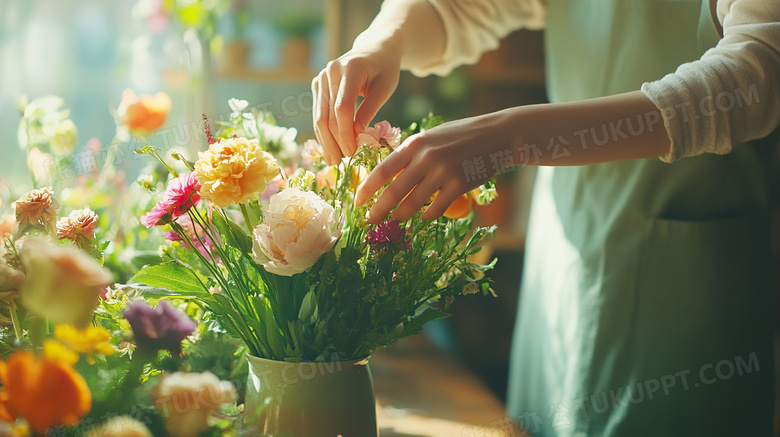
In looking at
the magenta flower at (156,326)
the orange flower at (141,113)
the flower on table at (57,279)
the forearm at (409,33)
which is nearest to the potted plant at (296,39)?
the orange flower at (141,113)

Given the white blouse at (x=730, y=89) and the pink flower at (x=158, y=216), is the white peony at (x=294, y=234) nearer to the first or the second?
the pink flower at (x=158, y=216)

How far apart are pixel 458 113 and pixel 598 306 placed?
4.01 feet

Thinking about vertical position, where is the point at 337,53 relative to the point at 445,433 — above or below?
above

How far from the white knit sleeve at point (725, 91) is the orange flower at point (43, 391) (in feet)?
1.56

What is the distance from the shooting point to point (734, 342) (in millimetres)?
758

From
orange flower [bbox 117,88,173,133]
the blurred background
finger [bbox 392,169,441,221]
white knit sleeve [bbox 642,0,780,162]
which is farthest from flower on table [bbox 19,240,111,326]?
the blurred background

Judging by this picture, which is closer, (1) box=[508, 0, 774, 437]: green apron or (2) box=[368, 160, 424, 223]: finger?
(2) box=[368, 160, 424, 223]: finger

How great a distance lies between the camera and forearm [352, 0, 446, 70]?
0.67 metres

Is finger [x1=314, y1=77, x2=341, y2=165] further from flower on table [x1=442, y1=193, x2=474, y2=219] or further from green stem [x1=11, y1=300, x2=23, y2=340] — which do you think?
green stem [x1=11, y1=300, x2=23, y2=340]

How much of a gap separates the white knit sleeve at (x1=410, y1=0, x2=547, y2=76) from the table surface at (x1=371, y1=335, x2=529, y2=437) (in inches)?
19.2

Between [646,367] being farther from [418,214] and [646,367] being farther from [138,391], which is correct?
[138,391]

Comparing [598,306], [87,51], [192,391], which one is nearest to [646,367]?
→ [598,306]

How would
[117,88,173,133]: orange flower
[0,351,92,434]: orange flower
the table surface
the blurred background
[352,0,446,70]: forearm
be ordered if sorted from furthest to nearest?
the blurred background
[117,88,173,133]: orange flower
the table surface
[352,0,446,70]: forearm
[0,351,92,434]: orange flower

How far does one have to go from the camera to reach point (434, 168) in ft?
1.52
